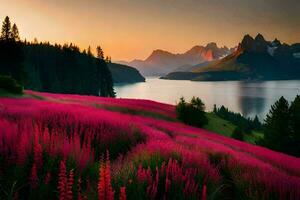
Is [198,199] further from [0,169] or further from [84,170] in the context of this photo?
[0,169]

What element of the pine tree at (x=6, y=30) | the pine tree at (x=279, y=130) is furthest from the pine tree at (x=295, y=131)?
the pine tree at (x=6, y=30)

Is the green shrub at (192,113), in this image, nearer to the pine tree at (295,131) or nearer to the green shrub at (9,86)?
the pine tree at (295,131)

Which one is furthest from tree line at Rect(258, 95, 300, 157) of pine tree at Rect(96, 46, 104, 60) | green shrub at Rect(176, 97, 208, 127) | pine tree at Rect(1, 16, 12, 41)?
pine tree at Rect(96, 46, 104, 60)

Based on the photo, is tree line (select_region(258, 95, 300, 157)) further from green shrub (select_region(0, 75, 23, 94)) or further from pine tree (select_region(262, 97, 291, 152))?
green shrub (select_region(0, 75, 23, 94))

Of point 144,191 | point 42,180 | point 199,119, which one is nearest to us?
point 144,191

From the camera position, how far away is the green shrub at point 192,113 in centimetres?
3584

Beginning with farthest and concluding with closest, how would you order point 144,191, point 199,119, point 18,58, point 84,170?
point 18,58, point 199,119, point 84,170, point 144,191

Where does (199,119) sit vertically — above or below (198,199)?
below

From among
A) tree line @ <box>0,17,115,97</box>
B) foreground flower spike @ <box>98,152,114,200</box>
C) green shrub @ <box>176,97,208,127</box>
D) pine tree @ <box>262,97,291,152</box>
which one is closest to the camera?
foreground flower spike @ <box>98,152,114,200</box>

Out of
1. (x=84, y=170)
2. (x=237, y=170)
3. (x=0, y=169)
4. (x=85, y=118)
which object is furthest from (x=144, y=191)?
(x=85, y=118)

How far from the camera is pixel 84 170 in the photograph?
5.34 meters

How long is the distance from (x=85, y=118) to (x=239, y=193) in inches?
229

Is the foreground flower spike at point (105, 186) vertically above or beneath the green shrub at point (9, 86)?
above

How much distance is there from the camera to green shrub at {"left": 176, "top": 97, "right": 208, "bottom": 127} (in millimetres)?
35844
